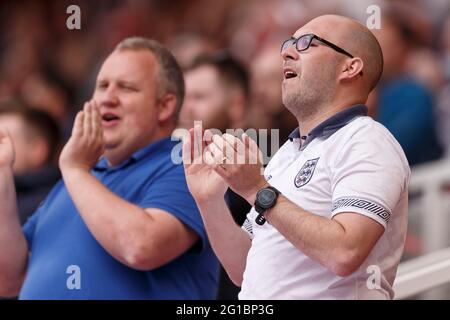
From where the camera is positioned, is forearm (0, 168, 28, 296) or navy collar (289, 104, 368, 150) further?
forearm (0, 168, 28, 296)

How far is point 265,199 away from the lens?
1364mm

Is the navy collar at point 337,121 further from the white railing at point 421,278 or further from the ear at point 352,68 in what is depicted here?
the white railing at point 421,278

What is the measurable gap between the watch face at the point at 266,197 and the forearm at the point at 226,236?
255 millimetres

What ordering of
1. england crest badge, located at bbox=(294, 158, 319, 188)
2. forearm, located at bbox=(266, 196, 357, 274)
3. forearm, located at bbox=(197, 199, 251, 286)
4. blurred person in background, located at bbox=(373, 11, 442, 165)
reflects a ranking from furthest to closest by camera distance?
blurred person in background, located at bbox=(373, 11, 442, 165) → forearm, located at bbox=(197, 199, 251, 286) → england crest badge, located at bbox=(294, 158, 319, 188) → forearm, located at bbox=(266, 196, 357, 274)

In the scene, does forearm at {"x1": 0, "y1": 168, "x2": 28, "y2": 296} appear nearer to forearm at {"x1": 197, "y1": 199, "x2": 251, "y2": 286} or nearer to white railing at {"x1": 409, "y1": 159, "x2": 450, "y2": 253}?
forearm at {"x1": 197, "y1": 199, "x2": 251, "y2": 286}

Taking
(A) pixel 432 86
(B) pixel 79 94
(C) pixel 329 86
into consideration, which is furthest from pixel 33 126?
(C) pixel 329 86

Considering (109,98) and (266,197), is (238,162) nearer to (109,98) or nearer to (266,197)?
(266,197)

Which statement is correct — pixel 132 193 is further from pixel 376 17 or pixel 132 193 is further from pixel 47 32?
pixel 47 32

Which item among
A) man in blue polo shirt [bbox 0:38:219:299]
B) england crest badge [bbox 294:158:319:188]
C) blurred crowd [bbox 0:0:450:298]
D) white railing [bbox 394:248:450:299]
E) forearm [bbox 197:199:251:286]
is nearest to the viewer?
england crest badge [bbox 294:158:319:188]

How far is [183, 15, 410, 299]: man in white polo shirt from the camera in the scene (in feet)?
4.41

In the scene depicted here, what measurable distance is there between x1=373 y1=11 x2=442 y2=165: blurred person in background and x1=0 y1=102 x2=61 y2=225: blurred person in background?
3.74ft

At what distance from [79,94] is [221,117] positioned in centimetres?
175

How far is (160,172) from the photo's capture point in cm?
210

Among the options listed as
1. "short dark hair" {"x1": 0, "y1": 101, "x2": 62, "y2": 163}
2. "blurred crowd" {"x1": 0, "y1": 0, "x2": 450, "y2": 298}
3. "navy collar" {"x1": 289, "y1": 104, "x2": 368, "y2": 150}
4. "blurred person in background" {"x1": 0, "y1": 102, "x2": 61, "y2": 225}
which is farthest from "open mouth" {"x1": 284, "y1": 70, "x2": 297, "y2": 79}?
"short dark hair" {"x1": 0, "y1": 101, "x2": 62, "y2": 163}
